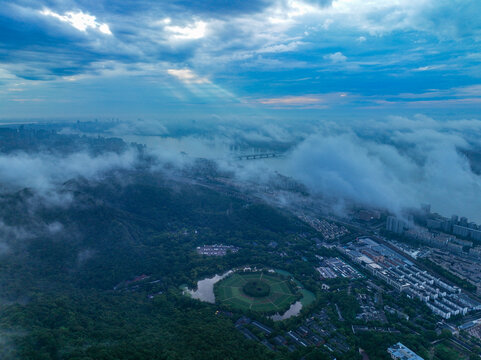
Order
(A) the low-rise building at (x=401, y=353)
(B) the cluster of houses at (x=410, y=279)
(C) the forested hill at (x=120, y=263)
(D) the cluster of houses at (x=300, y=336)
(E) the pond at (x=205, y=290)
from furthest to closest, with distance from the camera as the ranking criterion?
(E) the pond at (x=205, y=290)
(B) the cluster of houses at (x=410, y=279)
(D) the cluster of houses at (x=300, y=336)
(A) the low-rise building at (x=401, y=353)
(C) the forested hill at (x=120, y=263)

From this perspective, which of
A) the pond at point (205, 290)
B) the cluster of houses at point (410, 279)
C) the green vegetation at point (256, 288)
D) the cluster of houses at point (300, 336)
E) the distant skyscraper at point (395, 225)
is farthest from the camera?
the distant skyscraper at point (395, 225)

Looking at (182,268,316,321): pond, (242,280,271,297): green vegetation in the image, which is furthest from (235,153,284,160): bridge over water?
(242,280,271,297): green vegetation

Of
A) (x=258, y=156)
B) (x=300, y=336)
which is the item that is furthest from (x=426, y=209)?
(x=258, y=156)

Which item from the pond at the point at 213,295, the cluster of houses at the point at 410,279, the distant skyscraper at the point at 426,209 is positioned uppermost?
the distant skyscraper at the point at 426,209

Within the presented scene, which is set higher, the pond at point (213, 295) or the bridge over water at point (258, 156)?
the bridge over water at point (258, 156)

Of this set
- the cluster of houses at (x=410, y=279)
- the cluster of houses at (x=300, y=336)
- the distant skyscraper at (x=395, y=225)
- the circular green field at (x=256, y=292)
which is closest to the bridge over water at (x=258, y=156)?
the distant skyscraper at (x=395, y=225)

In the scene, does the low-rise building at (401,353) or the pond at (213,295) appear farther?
the pond at (213,295)

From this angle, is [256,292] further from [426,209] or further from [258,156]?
[258,156]

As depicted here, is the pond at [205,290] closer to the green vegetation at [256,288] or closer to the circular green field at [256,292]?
the circular green field at [256,292]

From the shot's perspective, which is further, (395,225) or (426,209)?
(426,209)

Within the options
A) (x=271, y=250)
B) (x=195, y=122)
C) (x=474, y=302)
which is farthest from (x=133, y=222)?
(x=195, y=122)

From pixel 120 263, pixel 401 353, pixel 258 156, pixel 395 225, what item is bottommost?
pixel 401 353
